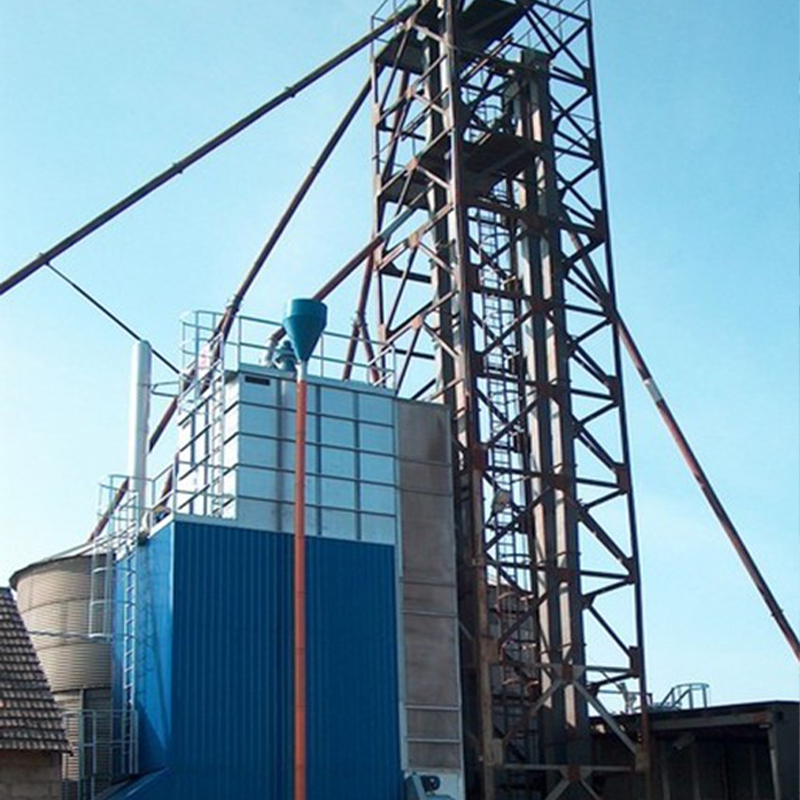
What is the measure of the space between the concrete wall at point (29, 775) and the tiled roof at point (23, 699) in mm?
283

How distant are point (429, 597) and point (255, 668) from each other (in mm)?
4866

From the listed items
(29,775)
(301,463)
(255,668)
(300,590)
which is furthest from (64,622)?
(301,463)

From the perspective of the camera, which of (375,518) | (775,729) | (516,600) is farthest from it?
(516,600)

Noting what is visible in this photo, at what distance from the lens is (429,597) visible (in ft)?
106

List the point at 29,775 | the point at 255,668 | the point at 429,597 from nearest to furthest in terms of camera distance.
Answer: the point at 29,775
the point at 255,668
the point at 429,597

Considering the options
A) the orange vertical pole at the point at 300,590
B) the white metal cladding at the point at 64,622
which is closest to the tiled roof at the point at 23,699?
the white metal cladding at the point at 64,622

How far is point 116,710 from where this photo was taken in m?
30.9

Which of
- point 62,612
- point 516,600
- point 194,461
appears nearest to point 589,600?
point 516,600

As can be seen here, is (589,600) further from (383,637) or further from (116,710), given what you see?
(116,710)

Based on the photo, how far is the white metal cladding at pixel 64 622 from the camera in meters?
32.3

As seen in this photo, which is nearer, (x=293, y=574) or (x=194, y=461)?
(x=293, y=574)

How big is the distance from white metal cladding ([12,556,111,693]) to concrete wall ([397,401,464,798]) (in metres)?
6.91

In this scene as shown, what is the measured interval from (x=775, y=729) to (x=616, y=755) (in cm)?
564

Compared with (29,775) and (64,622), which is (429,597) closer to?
(64,622)
